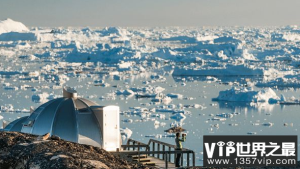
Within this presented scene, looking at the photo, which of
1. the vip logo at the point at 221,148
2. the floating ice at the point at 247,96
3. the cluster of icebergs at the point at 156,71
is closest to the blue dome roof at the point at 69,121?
the vip logo at the point at 221,148

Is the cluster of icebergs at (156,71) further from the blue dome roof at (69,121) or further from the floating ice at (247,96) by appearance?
the blue dome roof at (69,121)

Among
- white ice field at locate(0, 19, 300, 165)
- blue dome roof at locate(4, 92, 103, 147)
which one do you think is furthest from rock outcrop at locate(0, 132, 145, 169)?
white ice field at locate(0, 19, 300, 165)

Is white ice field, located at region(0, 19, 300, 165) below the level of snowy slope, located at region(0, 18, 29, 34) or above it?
below

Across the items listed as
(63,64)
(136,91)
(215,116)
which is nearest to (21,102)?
(136,91)

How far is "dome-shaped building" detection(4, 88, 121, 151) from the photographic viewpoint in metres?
12.7

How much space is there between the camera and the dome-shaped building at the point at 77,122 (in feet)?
41.8

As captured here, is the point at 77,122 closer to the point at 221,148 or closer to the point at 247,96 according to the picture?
the point at 221,148

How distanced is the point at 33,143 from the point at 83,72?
57513 mm

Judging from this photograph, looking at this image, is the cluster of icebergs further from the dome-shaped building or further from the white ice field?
the dome-shaped building

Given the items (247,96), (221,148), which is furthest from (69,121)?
(247,96)

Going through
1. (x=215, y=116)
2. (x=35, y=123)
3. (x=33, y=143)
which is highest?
(x=33, y=143)

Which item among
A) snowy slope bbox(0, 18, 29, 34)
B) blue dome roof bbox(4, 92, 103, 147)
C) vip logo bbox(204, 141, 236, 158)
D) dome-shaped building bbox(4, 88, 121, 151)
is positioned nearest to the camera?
vip logo bbox(204, 141, 236, 158)

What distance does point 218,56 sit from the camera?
6762 centimetres

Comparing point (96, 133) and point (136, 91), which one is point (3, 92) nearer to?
point (136, 91)
